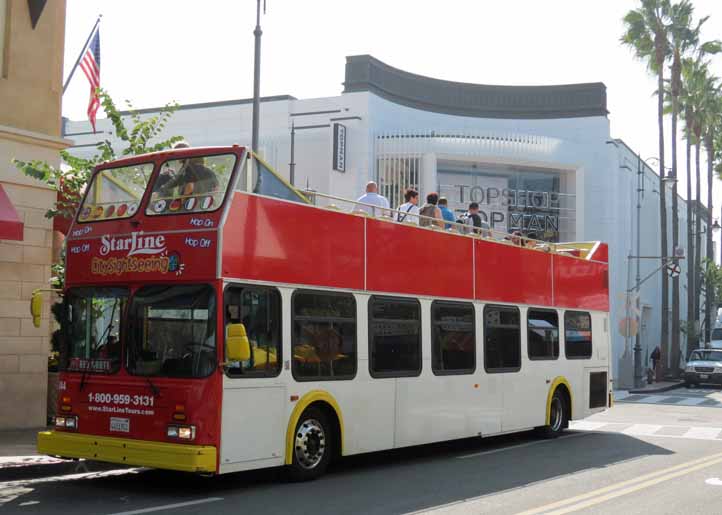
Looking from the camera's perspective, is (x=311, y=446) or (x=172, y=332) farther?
(x=311, y=446)

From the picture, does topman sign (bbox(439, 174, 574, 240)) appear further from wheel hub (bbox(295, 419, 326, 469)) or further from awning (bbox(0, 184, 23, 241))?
wheel hub (bbox(295, 419, 326, 469))

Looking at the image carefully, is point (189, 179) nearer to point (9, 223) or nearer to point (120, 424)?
point (120, 424)

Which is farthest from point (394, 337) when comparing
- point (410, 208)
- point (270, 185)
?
point (270, 185)

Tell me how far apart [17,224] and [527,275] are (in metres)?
8.66

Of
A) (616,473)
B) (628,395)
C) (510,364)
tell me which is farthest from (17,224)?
(628,395)

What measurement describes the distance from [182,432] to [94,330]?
1.80 m

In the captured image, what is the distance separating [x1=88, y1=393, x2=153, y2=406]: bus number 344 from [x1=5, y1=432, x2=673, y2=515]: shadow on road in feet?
3.23

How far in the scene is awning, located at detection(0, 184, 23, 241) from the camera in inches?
593

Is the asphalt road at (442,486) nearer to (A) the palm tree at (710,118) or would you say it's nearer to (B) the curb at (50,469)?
(B) the curb at (50,469)

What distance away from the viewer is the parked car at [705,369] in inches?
1517

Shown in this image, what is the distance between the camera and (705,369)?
38.8 metres

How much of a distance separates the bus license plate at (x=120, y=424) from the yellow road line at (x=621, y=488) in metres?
4.27

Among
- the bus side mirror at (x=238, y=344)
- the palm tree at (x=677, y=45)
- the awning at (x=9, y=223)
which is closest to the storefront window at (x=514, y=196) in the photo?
the palm tree at (x=677, y=45)

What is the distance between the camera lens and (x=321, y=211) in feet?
38.3
